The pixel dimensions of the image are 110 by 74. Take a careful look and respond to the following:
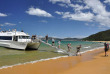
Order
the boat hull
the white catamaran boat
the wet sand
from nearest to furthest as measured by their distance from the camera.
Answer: the wet sand < the boat hull < the white catamaran boat

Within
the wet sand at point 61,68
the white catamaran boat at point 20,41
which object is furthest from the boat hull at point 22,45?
the wet sand at point 61,68

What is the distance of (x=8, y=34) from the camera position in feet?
89.7

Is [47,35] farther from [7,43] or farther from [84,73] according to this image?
[84,73]

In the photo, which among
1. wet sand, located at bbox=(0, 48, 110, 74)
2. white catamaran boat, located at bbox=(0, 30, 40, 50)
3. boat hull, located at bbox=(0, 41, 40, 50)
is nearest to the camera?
wet sand, located at bbox=(0, 48, 110, 74)

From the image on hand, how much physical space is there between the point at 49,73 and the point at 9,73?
2.54 metres

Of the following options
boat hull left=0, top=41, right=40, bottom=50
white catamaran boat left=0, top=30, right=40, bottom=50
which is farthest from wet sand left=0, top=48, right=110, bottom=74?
white catamaran boat left=0, top=30, right=40, bottom=50

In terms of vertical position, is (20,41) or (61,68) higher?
(20,41)

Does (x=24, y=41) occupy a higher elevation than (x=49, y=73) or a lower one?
higher

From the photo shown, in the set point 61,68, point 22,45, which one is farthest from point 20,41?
point 61,68

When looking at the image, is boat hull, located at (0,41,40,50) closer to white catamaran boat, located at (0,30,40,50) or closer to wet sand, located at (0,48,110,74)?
white catamaran boat, located at (0,30,40,50)

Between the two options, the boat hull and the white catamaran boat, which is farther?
the white catamaran boat

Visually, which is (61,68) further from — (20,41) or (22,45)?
(20,41)

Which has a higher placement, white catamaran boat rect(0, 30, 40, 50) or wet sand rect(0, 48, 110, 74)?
white catamaran boat rect(0, 30, 40, 50)

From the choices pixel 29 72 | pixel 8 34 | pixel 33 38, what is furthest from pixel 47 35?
pixel 29 72
